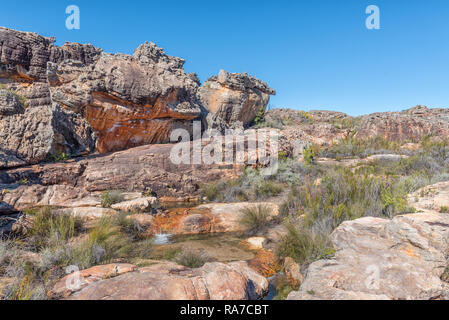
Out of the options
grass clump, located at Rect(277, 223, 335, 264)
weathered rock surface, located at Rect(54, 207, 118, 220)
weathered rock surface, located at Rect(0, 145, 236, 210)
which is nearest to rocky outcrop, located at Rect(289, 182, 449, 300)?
grass clump, located at Rect(277, 223, 335, 264)

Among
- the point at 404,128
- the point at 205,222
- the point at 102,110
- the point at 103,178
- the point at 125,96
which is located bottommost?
the point at 205,222

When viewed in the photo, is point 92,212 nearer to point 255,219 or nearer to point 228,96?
point 255,219

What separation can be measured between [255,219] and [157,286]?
311 cm

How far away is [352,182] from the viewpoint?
4918 millimetres

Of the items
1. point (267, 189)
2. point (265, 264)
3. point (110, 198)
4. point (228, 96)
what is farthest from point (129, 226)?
point (228, 96)

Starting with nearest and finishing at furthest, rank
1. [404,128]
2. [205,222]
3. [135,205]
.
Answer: [205,222]
[135,205]
[404,128]

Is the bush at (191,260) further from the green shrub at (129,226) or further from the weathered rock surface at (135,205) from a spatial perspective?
the weathered rock surface at (135,205)

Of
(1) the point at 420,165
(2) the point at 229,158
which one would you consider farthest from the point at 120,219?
(1) the point at 420,165

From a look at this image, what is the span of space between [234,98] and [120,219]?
11751 mm

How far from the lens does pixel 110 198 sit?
20.9 ft

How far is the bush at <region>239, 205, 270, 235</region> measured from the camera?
4867 mm

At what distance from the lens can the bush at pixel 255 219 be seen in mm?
4867

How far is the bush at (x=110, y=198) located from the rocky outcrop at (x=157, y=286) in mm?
3980
